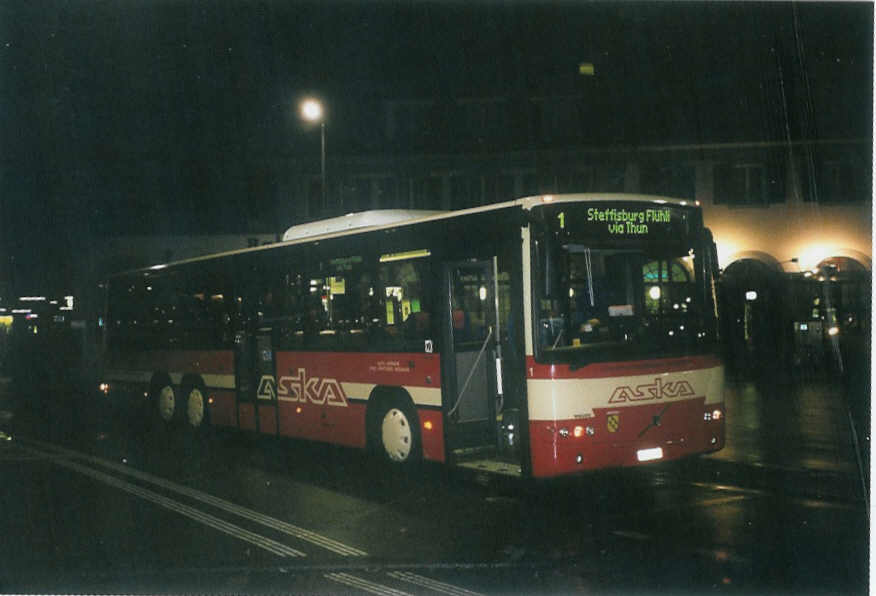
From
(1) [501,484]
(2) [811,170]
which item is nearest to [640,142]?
(2) [811,170]

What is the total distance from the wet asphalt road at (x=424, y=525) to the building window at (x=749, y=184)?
74.7 feet

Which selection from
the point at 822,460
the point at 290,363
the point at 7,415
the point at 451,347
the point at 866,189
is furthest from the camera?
the point at 866,189

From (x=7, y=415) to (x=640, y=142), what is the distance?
24501 millimetres

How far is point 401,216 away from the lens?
13.4 m

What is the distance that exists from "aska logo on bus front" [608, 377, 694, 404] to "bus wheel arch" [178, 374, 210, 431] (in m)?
9.13

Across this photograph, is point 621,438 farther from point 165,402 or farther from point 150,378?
point 150,378

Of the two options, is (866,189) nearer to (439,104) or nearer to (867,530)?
(439,104)

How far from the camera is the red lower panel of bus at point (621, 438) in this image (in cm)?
941

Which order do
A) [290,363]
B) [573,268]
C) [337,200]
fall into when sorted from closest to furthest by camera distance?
[573,268], [290,363], [337,200]

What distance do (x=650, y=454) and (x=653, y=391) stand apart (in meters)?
0.67

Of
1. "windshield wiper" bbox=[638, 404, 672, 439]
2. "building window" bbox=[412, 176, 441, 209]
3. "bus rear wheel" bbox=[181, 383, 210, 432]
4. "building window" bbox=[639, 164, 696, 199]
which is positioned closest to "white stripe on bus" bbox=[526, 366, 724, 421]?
"windshield wiper" bbox=[638, 404, 672, 439]

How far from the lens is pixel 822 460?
12.3 metres

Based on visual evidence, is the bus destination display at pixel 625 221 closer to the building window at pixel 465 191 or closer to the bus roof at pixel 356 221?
the bus roof at pixel 356 221

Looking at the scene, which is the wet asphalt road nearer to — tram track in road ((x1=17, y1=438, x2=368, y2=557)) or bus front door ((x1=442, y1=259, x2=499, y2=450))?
tram track in road ((x1=17, y1=438, x2=368, y2=557))
